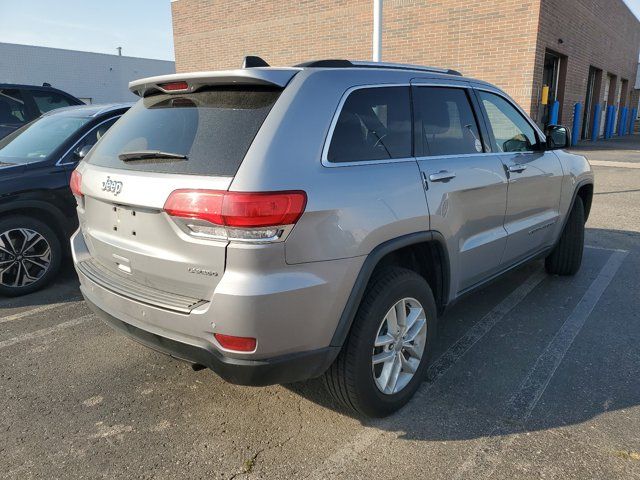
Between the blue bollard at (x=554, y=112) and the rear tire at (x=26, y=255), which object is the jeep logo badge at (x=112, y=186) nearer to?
the rear tire at (x=26, y=255)

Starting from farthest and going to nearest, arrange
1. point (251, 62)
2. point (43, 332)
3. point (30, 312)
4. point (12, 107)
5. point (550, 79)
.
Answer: point (550, 79) → point (12, 107) → point (30, 312) → point (43, 332) → point (251, 62)

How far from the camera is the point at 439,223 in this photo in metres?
2.97

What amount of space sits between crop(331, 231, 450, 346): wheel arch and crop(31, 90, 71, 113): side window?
7.05 metres

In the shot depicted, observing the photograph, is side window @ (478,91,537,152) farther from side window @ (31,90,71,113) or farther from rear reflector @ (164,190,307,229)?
side window @ (31,90,71,113)

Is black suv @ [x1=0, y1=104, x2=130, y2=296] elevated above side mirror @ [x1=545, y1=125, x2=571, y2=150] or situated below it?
below

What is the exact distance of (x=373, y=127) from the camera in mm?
2795

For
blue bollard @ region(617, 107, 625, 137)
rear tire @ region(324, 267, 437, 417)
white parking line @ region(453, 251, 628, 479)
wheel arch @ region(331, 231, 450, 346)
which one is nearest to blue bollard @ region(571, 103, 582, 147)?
blue bollard @ region(617, 107, 625, 137)

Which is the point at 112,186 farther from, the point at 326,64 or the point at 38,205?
the point at 38,205

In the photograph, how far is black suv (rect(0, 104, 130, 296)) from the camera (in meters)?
4.55

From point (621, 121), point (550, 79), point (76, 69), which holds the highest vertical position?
point (76, 69)

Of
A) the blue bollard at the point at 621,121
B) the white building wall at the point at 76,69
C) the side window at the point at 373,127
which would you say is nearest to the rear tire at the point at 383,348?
the side window at the point at 373,127

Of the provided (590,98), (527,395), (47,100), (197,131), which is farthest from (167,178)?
(590,98)

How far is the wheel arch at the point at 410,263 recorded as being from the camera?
8.03 ft

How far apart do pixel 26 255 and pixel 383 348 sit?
3.61m
